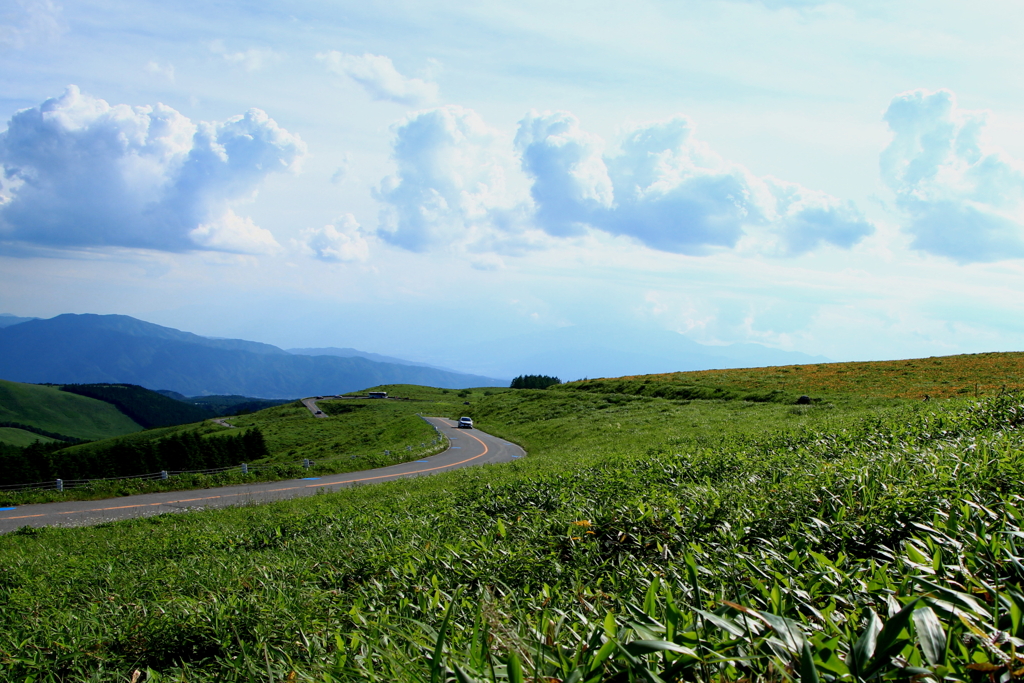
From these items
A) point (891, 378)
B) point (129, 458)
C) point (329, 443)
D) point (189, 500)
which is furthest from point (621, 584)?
point (329, 443)

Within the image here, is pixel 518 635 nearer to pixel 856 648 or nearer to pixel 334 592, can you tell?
pixel 856 648

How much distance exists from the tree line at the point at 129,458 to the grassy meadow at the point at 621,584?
113 ft

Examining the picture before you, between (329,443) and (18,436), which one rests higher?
(329,443)

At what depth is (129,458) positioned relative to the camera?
1654 inches

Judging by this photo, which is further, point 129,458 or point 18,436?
point 18,436

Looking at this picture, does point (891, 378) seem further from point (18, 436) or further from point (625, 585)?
point (18, 436)

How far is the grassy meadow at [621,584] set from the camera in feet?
6.64

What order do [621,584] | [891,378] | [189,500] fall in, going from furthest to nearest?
[891,378] → [189,500] → [621,584]

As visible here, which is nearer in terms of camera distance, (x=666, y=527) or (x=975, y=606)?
(x=975, y=606)

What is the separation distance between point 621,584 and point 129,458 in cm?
4906

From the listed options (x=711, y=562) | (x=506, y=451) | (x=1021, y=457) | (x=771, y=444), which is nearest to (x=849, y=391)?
(x=506, y=451)

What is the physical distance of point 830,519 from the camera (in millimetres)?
4445

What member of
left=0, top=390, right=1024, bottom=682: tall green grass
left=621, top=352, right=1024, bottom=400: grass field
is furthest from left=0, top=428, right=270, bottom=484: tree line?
left=621, top=352, right=1024, bottom=400: grass field

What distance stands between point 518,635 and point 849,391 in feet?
142
